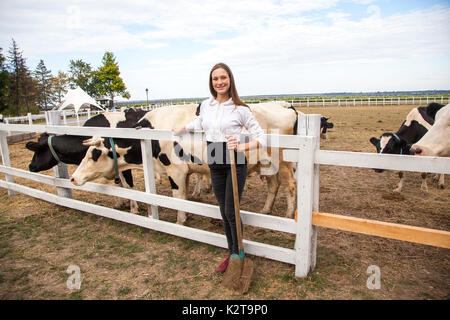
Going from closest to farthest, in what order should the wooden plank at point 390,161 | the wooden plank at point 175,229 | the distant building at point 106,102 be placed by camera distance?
the wooden plank at point 390,161
the wooden plank at point 175,229
the distant building at point 106,102

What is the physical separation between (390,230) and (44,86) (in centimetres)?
8093

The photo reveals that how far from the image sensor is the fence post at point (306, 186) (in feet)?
8.82

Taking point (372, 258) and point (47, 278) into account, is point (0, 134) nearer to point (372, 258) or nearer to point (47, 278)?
point (47, 278)

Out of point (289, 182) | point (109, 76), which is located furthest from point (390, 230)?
point (109, 76)

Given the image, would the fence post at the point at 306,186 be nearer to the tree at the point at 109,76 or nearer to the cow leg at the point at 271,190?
the cow leg at the point at 271,190

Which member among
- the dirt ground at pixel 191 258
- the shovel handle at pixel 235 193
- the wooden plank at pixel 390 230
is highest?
the shovel handle at pixel 235 193

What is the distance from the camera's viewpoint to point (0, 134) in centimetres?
598

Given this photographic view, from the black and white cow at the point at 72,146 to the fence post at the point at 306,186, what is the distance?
10.6 feet

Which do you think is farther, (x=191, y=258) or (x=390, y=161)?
(x=191, y=258)

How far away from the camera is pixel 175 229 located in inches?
153

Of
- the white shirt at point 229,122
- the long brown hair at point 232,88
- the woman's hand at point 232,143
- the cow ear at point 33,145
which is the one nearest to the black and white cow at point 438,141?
the white shirt at point 229,122

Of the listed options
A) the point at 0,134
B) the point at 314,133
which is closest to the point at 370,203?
the point at 314,133

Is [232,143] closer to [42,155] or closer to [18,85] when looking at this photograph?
[42,155]
